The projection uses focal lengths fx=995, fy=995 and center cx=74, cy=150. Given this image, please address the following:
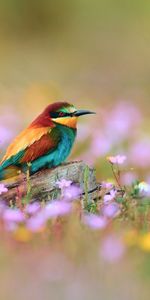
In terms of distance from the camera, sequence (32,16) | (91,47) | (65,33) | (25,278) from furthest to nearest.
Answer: (32,16) < (65,33) < (91,47) < (25,278)

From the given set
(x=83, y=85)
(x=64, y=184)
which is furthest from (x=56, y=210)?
(x=83, y=85)

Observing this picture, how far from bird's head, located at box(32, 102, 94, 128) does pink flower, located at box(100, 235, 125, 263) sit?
62.7 inches

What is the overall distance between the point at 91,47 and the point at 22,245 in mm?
10995

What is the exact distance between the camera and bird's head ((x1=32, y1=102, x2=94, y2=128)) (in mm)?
5438

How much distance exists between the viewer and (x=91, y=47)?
1480cm

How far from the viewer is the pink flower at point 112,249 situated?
12.3ft

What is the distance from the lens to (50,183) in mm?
5156

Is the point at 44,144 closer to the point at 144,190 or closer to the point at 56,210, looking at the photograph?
the point at 144,190

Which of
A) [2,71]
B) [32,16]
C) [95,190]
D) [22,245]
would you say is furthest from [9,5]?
[22,245]

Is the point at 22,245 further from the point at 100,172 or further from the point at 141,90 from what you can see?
the point at 141,90

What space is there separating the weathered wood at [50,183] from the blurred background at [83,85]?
0.24 meters

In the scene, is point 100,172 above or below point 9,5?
below

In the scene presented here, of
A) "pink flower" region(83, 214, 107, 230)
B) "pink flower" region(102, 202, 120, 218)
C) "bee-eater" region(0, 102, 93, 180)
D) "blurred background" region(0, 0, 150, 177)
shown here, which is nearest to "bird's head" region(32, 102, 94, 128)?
"bee-eater" region(0, 102, 93, 180)

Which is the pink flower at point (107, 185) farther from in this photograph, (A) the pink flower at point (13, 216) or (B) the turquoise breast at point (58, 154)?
(A) the pink flower at point (13, 216)
